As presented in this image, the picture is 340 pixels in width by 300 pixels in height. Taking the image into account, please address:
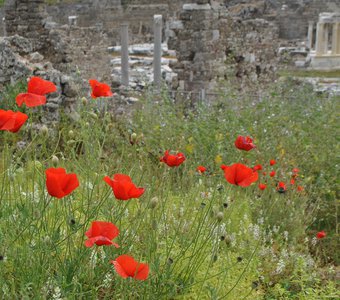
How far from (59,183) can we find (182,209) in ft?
6.85

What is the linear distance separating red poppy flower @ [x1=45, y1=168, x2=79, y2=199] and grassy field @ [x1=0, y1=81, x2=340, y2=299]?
0.25 metres

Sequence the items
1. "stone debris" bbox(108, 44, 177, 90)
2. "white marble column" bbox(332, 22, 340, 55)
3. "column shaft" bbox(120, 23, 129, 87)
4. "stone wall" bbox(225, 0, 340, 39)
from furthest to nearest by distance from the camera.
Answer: "stone wall" bbox(225, 0, 340, 39) → "white marble column" bbox(332, 22, 340, 55) → "column shaft" bbox(120, 23, 129, 87) → "stone debris" bbox(108, 44, 177, 90)

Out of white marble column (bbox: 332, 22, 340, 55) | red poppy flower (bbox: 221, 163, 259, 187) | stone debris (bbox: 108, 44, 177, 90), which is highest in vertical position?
red poppy flower (bbox: 221, 163, 259, 187)

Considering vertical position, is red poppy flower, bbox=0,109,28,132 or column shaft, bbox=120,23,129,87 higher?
red poppy flower, bbox=0,109,28,132

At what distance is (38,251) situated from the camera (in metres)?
2.77

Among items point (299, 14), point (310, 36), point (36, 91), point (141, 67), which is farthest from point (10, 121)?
point (299, 14)

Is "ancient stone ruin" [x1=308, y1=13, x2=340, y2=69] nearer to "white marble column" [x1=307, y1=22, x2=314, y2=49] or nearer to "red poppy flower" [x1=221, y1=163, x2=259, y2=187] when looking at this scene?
"white marble column" [x1=307, y1=22, x2=314, y2=49]

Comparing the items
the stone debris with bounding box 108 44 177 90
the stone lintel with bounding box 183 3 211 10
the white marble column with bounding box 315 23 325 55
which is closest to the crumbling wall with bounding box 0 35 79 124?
the stone debris with bounding box 108 44 177 90

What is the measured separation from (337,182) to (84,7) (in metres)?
22.0

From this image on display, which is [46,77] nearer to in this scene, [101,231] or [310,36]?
[101,231]

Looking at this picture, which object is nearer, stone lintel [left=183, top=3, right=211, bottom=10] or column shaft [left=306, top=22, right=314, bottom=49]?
stone lintel [left=183, top=3, right=211, bottom=10]

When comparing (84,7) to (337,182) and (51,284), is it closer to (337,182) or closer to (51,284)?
(337,182)

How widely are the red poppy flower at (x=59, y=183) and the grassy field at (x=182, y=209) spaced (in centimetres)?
25

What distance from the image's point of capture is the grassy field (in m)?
2.76
